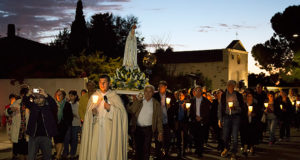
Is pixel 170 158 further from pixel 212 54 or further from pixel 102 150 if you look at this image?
pixel 212 54

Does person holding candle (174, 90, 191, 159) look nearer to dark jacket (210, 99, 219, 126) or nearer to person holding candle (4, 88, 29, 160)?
dark jacket (210, 99, 219, 126)

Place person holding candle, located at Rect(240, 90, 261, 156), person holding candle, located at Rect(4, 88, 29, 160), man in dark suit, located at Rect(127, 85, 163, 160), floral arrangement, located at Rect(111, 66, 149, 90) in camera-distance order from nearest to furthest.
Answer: man in dark suit, located at Rect(127, 85, 163, 160), person holding candle, located at Rect(4, 88, 29, 160), person holding candle, located at Rect(240, 90, 261, 156), floral arrangement, located at Rect(111, 66, 149, 90)

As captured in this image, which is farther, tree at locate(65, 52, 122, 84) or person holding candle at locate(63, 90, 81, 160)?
tree at locate(65, 52, 122, 84)

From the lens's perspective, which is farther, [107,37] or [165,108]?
[107,37]

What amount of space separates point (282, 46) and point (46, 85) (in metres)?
38.7

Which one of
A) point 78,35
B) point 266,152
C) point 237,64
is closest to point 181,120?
point 266,152

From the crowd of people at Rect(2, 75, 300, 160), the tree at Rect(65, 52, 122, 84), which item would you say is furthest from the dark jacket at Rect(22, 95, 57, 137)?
the tree at Rect(65, 52, 122, 84)

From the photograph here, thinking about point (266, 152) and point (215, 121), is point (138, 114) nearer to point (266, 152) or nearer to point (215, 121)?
point (215, 121)

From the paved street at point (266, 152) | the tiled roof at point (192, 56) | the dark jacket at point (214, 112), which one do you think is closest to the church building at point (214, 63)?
the tiled roof at point (192, 56)

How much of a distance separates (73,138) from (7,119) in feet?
6.04

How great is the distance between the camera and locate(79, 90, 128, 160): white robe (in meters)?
7.20

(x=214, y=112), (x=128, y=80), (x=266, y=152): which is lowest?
(x=266, y=152)

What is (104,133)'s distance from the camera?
286 inches

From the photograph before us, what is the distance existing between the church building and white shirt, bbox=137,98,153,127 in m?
47.3
